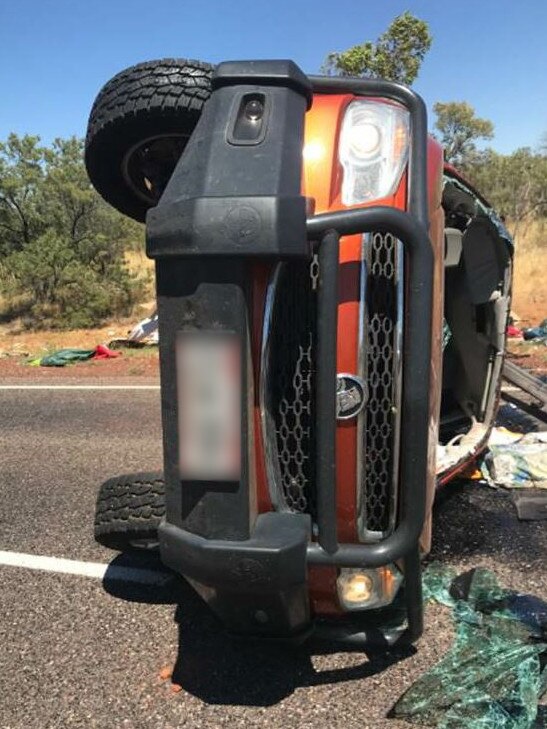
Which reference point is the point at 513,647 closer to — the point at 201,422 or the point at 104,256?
the point at 201,422

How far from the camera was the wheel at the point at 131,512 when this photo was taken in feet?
9.21

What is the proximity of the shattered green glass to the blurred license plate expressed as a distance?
1.06m

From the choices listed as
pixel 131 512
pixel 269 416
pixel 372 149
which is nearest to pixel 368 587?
pixel 269 416

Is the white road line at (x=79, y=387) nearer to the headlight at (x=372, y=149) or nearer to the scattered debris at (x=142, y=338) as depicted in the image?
the scattered debris at (x=142, y=338)

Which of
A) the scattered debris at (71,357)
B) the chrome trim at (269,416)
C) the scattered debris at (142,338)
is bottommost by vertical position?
the scattered debris at (71,357)

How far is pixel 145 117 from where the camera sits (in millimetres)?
2689

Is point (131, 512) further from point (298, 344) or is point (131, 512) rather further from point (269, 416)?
point (298, 344)

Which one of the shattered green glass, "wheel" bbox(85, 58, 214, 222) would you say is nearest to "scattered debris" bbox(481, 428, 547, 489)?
the shattered green glass

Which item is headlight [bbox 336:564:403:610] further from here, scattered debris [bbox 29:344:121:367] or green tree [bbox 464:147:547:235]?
green tree [bbox 464:147:547:235]

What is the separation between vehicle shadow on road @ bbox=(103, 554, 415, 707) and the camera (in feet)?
7.79

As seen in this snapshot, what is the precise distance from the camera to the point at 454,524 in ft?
12.3

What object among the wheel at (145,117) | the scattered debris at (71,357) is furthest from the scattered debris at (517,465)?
the scattered debris at (71,357)

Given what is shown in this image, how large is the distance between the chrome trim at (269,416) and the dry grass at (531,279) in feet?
37.7

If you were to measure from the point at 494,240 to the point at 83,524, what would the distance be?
283 cm
